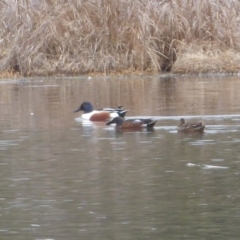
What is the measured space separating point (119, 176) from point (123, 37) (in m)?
19.9

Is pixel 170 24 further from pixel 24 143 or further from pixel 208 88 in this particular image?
pixel 24 143

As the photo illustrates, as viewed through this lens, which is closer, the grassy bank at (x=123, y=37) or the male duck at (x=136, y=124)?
the male duck at (x=136, y=124)

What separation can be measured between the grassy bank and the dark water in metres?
11.1

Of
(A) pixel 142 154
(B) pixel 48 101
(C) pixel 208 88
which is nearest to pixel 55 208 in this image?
(A) pixel 142 154

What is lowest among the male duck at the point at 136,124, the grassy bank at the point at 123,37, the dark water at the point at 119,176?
the dark water at the point at 119,176

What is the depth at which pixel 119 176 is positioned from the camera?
9820 mm

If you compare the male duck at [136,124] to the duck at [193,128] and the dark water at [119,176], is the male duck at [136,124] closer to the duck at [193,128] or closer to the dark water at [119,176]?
the dark water at [119,176]

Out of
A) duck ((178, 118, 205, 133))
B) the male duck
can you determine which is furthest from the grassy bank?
duck ((178, 118, 205, 133))

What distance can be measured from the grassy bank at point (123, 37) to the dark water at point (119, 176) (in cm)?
1105

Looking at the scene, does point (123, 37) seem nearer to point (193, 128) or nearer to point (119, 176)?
point (193, 128)

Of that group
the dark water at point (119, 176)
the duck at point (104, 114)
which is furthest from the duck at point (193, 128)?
the duck at point (104, 114)

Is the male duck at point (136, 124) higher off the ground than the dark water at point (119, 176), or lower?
higher

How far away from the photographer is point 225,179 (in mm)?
9461

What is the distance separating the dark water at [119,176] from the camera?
7648 millimetres
